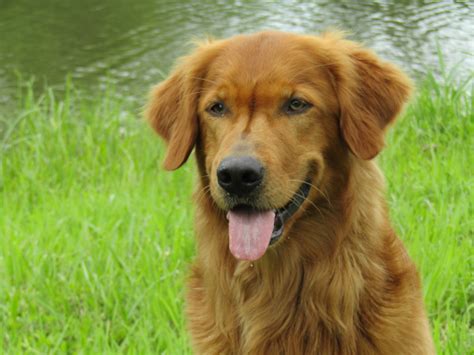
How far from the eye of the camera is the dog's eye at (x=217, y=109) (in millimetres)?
3324

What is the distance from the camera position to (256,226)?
3.09 metres

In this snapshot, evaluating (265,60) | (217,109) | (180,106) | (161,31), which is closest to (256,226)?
(217,109)

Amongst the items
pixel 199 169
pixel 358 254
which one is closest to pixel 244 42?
pixel 199 169

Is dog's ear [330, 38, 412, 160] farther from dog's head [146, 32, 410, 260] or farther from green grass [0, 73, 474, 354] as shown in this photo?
green grass [0, 73, 474, 354]

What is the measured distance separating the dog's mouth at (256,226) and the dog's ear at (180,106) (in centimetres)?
48

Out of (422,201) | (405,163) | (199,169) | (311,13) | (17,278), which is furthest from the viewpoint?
(311,13)

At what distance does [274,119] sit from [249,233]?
0.49 meters

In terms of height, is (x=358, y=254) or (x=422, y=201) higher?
(x=358, y=254)

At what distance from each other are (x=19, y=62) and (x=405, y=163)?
22.2 ft

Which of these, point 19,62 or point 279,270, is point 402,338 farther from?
point 19,62

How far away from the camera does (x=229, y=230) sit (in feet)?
10.4

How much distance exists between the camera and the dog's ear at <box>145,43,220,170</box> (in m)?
3.48

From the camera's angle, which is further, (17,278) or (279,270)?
(17,278)

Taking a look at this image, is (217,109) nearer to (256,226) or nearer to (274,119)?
(274,119)
